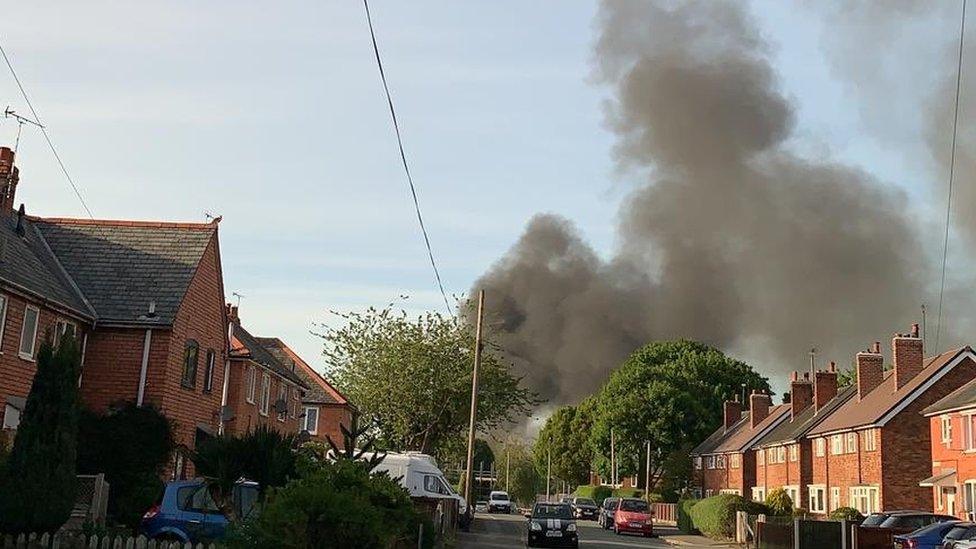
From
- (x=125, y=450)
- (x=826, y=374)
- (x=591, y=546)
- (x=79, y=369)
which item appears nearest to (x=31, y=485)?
(x=79, y=369)

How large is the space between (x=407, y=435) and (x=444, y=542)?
2686 cm

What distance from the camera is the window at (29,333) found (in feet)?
84.0

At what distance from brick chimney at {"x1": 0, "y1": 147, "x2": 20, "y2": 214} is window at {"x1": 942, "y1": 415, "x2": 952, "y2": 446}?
37.1 metres

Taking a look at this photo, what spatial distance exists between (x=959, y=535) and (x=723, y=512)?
2011 centimetres

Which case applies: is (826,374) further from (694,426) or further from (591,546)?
(591,546)

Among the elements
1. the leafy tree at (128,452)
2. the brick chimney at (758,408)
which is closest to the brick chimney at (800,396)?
the brick chimney at (758,408)

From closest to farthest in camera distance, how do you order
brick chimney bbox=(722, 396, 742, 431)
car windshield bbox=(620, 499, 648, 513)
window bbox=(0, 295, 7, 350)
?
window bbox=(0, 295, 7, 350), car windshield bbox=(620, 499, 648, 513), brick chimney bbox=(722, 396, 742, 431)

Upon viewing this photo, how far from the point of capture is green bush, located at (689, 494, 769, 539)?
45.1 meters

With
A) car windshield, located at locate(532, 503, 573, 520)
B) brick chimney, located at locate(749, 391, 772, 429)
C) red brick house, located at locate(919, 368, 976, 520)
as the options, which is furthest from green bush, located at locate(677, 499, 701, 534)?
car windshield, located at locate(532, 503, 573, 520)

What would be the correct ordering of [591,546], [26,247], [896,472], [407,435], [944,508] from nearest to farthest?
1. [26,247]
2. [591,546]
3. [944,508]
4. [896,472]
5. [407,435]

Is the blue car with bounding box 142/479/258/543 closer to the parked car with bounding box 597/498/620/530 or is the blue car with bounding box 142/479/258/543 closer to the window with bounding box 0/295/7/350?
the window with bounding box 0/295/7/350

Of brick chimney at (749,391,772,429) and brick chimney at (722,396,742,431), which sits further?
brick chimney at (722,396,742,431)

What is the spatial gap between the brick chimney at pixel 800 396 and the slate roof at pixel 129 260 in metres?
43.4

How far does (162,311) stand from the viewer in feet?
96.3
